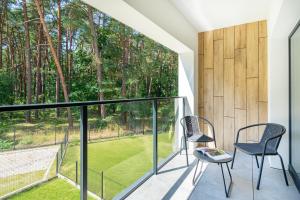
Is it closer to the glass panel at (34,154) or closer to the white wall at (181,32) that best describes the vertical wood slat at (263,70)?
the white wall at (181,32)

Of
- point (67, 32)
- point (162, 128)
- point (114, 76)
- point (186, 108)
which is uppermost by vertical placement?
point (67, 32)

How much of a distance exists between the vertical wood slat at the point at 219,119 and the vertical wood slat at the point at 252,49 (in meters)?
0.71

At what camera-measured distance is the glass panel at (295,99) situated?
8.13 ft

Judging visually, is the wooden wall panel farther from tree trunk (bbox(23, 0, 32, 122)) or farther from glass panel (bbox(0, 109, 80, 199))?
tree trunk (bbox(23, 0, 32, 122))

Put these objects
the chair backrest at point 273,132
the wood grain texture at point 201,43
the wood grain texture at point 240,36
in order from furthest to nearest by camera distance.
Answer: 1. the wood grain texture at point 201,43
2. the wood grain texture at point 240,36
3. the chair backrest at point 273,132

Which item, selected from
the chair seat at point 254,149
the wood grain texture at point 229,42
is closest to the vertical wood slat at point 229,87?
the wood grain texture at point 229,42

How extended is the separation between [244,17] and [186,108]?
6.06 feet

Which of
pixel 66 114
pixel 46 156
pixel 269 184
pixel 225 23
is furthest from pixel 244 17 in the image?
pixel 46 156

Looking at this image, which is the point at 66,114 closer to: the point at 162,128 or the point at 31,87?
the point at 162,128

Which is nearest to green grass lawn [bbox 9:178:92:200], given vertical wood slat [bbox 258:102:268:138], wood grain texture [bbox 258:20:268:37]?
vertical wood slat [bbox 258:102:268:138]

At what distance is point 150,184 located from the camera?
251cm

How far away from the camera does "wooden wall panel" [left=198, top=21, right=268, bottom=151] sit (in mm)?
3568

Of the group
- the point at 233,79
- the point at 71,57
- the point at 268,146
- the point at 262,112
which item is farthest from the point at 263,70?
the point at 71,57

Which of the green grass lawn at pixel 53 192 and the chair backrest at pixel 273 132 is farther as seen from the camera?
the chair backrest at pixel 273 132
